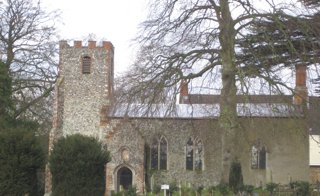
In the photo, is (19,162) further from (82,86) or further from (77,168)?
(82,86)

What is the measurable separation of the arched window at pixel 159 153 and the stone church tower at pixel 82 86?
376 centimetres

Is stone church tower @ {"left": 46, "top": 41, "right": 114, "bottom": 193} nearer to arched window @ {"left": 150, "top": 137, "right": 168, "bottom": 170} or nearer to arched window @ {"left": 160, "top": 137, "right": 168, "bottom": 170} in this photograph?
arched window @ {"left": 150, "top": 137, "right": 168, "bottom": 170}

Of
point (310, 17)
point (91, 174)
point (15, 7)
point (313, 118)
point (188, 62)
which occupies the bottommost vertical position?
point (91, 174)

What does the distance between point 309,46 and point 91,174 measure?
30.8 ft

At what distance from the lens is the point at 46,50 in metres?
34.8

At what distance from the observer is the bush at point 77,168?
19781 mm

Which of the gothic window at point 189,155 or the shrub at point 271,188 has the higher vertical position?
the gothic window at point 189,155

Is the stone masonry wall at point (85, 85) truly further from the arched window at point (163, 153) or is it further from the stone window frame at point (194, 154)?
the stone window frame at point (194, 154)

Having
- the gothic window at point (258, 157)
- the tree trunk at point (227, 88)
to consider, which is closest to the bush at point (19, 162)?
the tree trunk at point (227, 88)

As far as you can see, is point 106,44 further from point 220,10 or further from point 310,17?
point 310,17

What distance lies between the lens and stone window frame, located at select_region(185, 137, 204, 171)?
3466cm

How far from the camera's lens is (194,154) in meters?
34.8

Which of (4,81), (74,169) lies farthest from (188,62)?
(4,81)

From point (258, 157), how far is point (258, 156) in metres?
0.07
